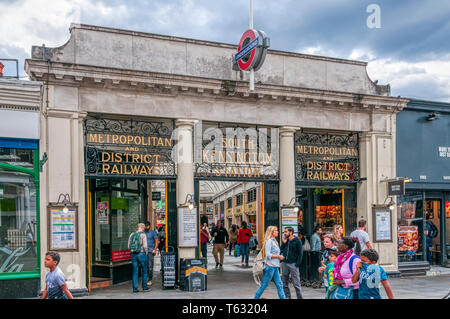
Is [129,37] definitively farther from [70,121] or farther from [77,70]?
[70,121]

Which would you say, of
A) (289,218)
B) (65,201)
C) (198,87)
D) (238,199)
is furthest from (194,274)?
(238,199)

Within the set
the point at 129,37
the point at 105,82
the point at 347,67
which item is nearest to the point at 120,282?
the point at 105,82

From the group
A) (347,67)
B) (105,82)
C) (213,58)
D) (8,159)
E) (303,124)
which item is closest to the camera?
(8,159)

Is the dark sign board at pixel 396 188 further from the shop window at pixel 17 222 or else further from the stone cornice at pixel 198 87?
the shop window at pixel 17 222

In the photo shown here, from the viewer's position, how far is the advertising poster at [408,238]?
688 inches

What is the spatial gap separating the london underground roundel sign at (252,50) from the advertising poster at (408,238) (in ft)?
26.0

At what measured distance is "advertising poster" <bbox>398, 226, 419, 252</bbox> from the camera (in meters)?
17.5

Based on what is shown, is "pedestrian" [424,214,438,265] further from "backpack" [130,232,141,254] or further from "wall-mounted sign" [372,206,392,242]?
"backpack" [130,232,141,254]

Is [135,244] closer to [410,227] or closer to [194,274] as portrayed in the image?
[194,274]

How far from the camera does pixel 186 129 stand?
47.0 feet

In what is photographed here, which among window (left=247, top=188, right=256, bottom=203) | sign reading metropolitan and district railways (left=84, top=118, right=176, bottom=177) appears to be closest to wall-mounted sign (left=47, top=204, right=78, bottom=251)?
sign reading metropolitan and district railways (left=84, top=118, right=176, bottom=177)

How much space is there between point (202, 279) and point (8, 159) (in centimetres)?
571

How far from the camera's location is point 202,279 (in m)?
13.5

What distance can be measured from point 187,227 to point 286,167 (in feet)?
11.9
